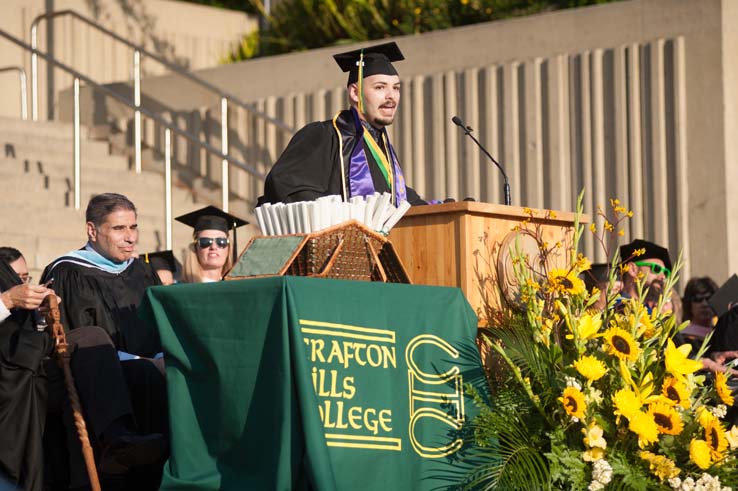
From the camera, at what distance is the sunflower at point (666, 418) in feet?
15.5

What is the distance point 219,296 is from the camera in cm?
464

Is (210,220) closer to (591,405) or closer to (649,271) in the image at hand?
(649,271)

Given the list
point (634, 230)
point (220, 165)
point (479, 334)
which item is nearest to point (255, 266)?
point (479, 334)

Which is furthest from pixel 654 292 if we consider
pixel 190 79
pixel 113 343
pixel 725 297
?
pixel 190 79

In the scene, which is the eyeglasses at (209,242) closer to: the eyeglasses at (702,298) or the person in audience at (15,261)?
the person in audience at (15,261)

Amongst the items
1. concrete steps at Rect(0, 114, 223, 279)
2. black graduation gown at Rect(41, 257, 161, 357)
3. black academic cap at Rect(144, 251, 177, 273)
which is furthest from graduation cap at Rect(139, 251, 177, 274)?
black graduation gown at Rect(41, 257, 161, 357)

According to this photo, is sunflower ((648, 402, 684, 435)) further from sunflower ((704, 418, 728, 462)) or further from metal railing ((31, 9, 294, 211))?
metal railing ((31, 9, 294, 211))

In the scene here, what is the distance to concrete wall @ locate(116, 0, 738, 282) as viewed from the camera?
1026 cm

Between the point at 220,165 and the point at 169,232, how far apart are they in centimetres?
288

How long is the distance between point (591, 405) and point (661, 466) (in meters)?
0.33

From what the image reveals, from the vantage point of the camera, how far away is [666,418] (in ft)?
15.6

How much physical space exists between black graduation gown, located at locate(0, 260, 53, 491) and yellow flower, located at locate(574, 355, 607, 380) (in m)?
2.23

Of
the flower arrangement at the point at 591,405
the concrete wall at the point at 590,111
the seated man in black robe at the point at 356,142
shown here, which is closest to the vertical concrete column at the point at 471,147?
the concrete wall at the point at 590,111

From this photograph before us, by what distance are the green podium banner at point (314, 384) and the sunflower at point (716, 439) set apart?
838mm
